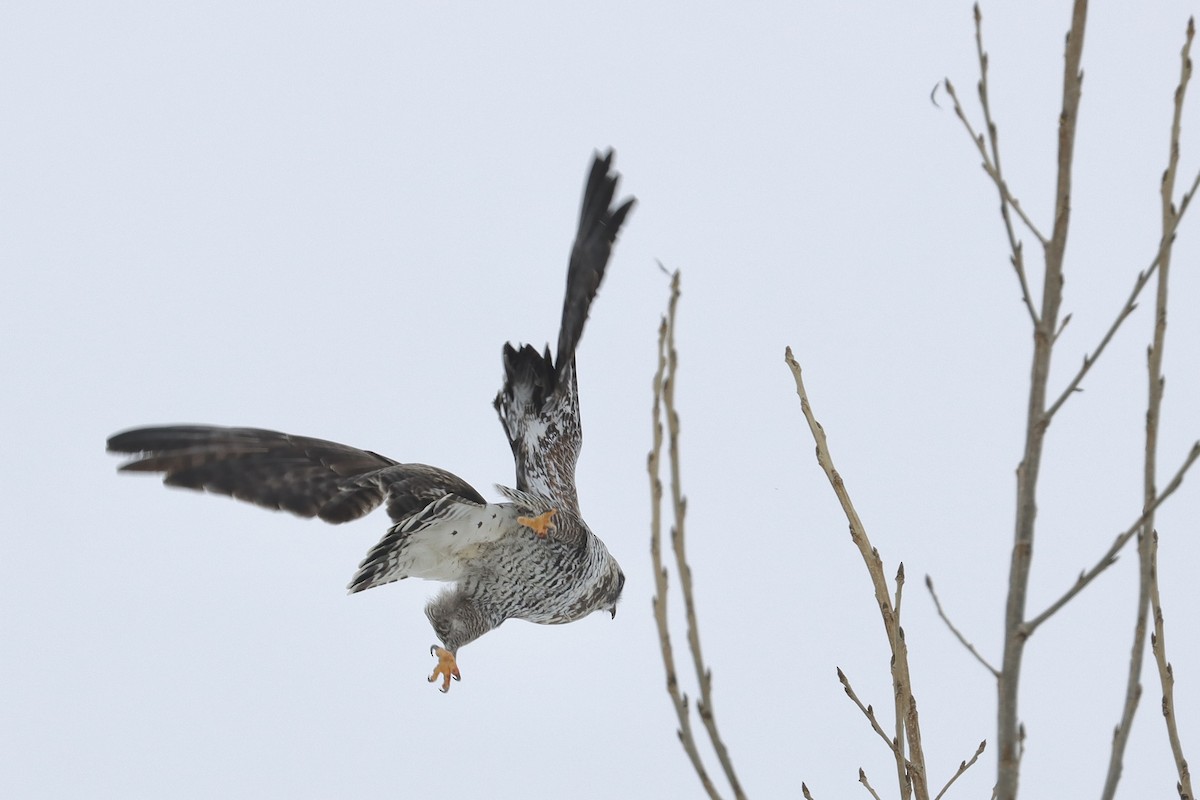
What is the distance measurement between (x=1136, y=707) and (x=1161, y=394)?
55cm

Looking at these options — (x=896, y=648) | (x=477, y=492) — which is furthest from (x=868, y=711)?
(x=477, y=492)

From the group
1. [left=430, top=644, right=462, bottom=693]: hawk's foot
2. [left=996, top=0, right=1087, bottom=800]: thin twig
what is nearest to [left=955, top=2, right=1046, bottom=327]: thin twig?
[left=996, top=0, right=1087, bottom=800]: thin twig

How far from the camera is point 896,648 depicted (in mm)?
2811

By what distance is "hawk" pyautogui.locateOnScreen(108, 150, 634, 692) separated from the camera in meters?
4.15

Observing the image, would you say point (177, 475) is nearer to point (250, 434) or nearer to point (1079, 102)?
point (250, 434)

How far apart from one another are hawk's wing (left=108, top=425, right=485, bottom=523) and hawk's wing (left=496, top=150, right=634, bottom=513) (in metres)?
1.15

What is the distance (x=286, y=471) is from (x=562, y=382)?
A: 1.94 metres

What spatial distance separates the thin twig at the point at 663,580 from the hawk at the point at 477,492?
2434 mm

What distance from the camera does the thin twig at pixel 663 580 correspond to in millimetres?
1973

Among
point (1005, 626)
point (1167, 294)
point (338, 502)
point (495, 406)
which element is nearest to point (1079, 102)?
point (1167, 294)

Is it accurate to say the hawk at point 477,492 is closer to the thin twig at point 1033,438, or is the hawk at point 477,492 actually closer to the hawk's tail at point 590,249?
the hawk's tail at point 590,249

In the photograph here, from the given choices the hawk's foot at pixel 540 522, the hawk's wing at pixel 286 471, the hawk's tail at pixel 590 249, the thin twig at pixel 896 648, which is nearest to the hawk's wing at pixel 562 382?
the hawk's tail at pixel 590 249

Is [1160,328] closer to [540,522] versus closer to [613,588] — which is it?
[540,522]

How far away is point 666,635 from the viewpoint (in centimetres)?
198
